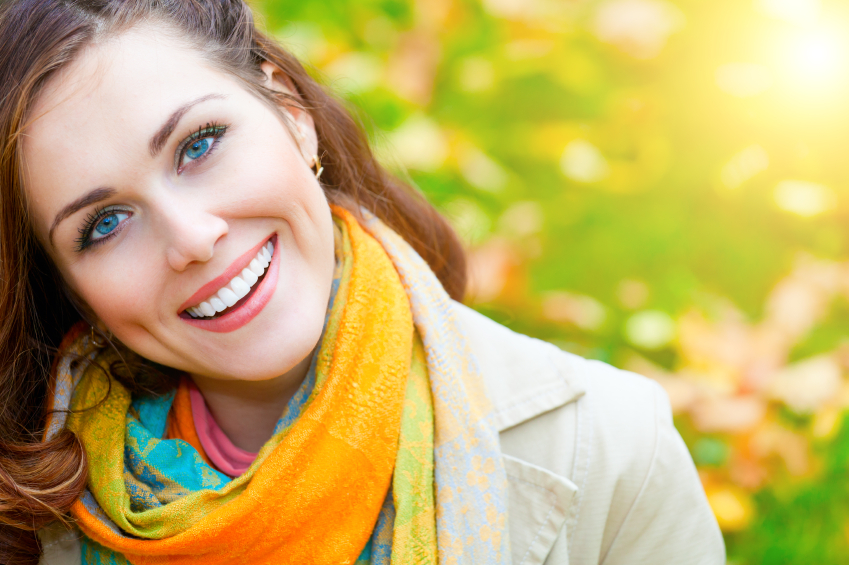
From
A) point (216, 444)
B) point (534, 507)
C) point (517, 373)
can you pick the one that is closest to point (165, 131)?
point (216, 444)

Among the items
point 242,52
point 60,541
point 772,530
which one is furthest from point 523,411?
point 772,530

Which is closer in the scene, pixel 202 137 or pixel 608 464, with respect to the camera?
pixel 202 137

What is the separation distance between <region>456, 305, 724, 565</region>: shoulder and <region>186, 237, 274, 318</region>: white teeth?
0.57m

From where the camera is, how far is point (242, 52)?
143cm

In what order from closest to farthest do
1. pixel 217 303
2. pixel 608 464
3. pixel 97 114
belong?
pixel 97 114 < pixel 217 303 < pixel 608 464

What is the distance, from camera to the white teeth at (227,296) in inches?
50.1

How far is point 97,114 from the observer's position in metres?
1.15

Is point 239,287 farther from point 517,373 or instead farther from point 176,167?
point 517,373

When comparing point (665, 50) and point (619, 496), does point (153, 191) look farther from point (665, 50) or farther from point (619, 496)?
point (665, 50)

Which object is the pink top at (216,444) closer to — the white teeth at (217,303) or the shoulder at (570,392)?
the white teeth at (217,303)

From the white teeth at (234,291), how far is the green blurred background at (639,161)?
150 cm

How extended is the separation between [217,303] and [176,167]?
266mm

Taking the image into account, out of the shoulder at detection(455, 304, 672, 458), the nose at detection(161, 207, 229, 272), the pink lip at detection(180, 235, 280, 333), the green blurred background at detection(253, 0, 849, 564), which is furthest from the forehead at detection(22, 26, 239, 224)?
the green blurred background at detection(253, 0, 849, 564)

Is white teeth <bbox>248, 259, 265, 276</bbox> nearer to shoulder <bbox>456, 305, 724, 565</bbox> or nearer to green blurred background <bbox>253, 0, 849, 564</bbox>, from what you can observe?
shoulder <bbox>456, 305, 724, 565</bbox>
